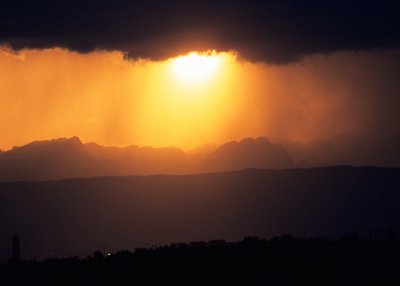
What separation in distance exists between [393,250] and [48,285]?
32.8 metres

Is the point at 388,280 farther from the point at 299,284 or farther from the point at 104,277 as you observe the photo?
the point at 104,277

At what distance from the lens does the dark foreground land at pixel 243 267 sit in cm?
16125

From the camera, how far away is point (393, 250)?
178375mm

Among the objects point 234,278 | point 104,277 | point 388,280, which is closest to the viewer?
point 388,280

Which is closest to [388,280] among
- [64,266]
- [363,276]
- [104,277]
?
[363,276]

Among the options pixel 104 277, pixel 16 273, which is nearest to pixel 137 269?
A: pixel 104 277

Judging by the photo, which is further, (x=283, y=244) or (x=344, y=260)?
(x=283, y=244)

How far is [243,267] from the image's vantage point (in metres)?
173

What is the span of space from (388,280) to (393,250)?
81.8ft

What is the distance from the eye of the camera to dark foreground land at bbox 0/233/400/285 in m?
161

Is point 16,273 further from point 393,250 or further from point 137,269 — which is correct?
point 393,250

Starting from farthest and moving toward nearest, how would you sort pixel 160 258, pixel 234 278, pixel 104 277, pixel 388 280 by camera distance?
pixel 160 258
pixel 104 277
pixel 234 278
pixel 388 280

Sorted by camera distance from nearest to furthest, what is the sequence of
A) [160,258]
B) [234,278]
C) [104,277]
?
[234,278] < [104,277] < [160,258]

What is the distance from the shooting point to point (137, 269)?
181 meters
